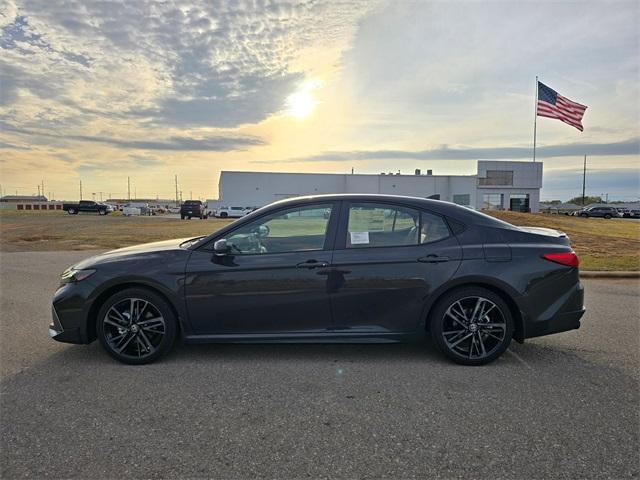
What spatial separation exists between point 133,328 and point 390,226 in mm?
2625

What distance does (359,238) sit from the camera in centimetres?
396

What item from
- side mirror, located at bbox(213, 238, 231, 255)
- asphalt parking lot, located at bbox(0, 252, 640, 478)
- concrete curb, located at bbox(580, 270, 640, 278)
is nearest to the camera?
asphalt parking lot, located at bbox(0, 252, 640, 478)

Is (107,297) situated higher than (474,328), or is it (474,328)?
(107,297)

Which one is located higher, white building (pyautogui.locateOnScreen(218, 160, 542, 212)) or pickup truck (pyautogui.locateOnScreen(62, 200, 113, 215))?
white building (pyautogui.locateOnScreen(218, 160, 542, 212))

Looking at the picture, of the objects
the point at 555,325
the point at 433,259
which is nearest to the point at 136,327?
the point at 433,259

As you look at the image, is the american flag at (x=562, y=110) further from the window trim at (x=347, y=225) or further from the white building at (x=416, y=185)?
the window trim at (x=347, y=225)

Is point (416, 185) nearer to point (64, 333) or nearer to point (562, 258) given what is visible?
point (562, 258)

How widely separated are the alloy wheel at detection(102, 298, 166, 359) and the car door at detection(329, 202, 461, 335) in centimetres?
170

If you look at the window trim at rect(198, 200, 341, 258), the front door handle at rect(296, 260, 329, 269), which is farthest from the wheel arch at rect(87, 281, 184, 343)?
the front door handle at rect(296, 260, 329, 269)

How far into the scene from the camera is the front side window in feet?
13.0

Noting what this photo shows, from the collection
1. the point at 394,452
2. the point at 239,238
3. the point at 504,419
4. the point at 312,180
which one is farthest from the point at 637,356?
the point at 312,180

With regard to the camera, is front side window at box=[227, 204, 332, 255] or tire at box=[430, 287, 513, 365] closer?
tire at box=[430, 287, 513, 365]

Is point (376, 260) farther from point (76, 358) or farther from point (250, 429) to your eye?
point (76, 358)

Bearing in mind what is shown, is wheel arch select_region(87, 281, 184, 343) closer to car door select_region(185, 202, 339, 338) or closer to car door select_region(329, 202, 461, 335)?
car door select_region(185, 202, 339, 338)
